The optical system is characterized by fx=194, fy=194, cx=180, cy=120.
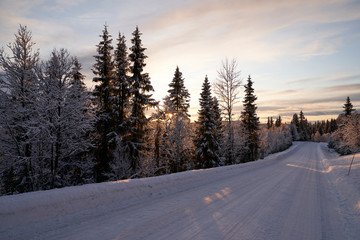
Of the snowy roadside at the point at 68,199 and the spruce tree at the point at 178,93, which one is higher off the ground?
the spruce tree at the point at 178,93

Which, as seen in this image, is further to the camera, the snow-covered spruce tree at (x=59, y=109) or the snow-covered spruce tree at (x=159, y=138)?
the snow-covered spruce tree at (x=159, y=138)

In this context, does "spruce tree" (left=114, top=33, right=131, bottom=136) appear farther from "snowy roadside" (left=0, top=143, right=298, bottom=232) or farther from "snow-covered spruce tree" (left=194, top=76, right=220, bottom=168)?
"snowy roadside" (left=0, top=143, right=298, bottom=232)

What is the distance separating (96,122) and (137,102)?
15.1ft

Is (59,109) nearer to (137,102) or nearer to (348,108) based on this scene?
(137,102)

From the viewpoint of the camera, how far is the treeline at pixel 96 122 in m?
13.0

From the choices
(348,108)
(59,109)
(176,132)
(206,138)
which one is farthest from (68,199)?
(348,108)

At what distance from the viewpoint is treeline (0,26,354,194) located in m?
13.0

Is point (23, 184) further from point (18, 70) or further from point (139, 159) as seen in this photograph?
point (139, 159)

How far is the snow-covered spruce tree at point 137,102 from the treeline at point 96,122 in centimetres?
11

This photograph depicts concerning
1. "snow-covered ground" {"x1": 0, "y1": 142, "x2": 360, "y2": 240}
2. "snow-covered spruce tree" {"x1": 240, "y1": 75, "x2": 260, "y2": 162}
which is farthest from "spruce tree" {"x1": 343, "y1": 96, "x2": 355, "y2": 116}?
"snow-covered ground" {"x1": 0, "y1": 142, "x2": 360, "y2": 240}

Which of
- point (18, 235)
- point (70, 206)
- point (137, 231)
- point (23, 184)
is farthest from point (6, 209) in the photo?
point (23, 184)

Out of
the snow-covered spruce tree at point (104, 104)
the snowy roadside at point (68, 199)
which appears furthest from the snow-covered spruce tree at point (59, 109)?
the snowy roadside at point (68, 199)

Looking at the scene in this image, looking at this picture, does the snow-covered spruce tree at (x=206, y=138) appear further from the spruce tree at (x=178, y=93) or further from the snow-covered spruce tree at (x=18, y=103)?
the snow-covered spruce tree at (x=18, y=103)

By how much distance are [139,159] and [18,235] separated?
18.3 m
